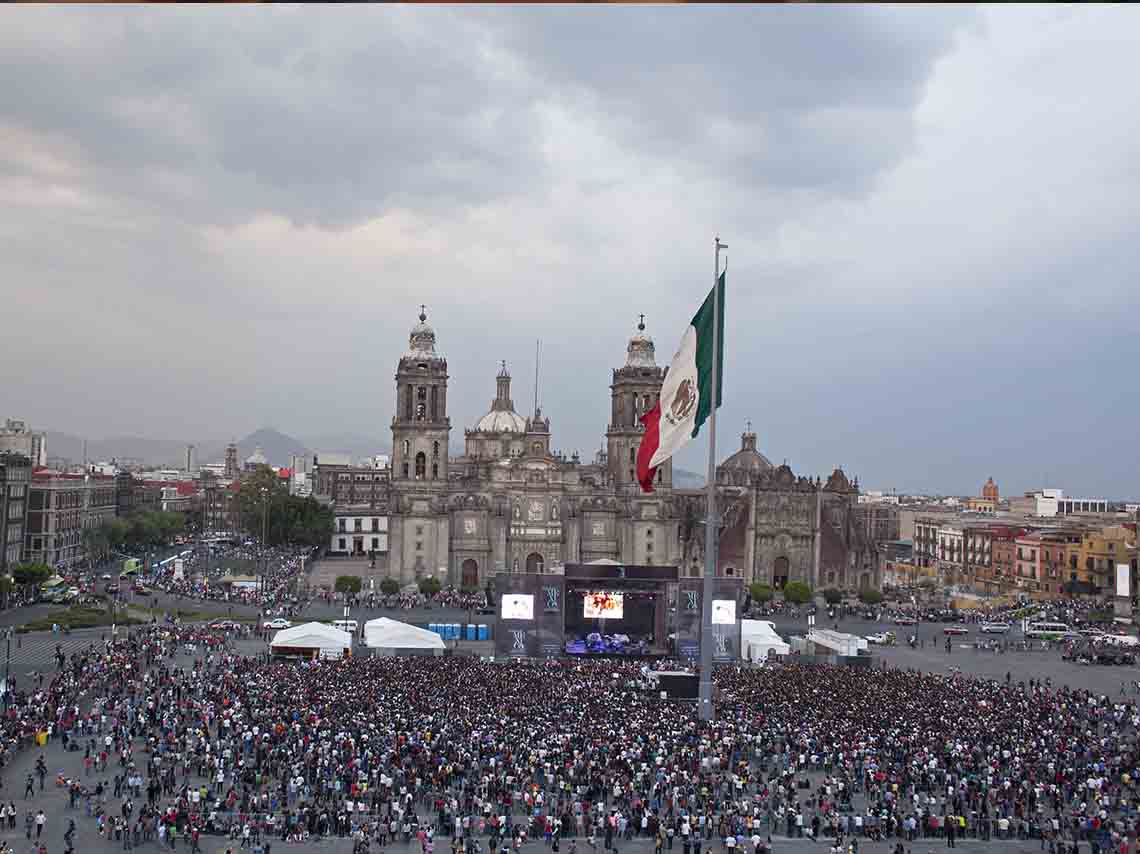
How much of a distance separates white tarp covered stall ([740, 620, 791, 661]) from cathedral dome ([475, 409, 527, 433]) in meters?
56.9

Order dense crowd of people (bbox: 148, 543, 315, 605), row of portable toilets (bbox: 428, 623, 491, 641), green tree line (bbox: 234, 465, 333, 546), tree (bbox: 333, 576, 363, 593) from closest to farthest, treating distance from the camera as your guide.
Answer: row of portable toilets (bbox: 428, 623, 491, 641)
dense crowd of people (bbox: 148, 543, 315, 605)
tree (bbox: 333, 576, 363, 593)
green tree line (bbox: 234, 465, 333, 546)

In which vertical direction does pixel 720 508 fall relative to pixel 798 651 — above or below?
above

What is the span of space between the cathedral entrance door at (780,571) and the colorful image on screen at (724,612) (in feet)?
116

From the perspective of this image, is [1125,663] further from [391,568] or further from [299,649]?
[391,568]

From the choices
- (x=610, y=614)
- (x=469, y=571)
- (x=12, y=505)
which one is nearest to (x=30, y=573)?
(x=12, y=505)

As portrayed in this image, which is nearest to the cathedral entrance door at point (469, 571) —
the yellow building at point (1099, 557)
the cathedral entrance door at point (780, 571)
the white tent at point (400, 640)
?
the cathedral entrance door at point (780, 571)

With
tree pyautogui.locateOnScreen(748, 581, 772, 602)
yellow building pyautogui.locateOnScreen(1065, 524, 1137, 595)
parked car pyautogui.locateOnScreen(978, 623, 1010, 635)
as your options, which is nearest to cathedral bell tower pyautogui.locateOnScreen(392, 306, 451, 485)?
tree pyautogui.locateOnScreen(748, 581, 772, 602)

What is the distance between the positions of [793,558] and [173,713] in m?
58.6

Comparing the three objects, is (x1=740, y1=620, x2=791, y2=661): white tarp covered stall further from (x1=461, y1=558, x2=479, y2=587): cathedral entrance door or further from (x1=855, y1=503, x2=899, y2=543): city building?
(x1=855, y1=503, x2=899, y2=543): city building

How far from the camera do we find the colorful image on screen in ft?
159

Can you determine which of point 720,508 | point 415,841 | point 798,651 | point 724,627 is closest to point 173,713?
point 415,841

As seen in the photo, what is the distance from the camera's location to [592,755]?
92.8 feet

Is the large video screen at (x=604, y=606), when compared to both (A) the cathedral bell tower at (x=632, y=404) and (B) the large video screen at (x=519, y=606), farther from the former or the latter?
(A) the cathedral bell tower at (x=632, y=404)

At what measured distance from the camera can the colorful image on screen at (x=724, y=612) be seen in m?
48.3
